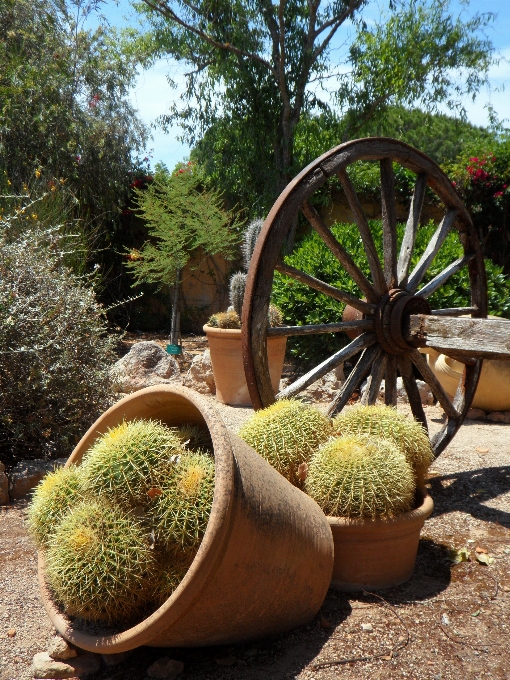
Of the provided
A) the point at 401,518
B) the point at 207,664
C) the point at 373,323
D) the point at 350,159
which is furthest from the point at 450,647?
the point at 350,159

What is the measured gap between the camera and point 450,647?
2172 millimetres

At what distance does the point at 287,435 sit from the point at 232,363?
3.17 meters

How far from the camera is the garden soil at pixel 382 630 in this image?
2.05 metres

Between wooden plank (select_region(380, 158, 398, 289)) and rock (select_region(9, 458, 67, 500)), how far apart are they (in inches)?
87.4

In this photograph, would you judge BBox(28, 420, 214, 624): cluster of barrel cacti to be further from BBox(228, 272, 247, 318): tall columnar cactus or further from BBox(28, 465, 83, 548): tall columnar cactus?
BBox(228, 272, 247, 318): tall columnar cactus

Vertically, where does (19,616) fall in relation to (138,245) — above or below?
below

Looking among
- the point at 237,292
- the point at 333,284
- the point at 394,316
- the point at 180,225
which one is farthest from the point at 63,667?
the point at 180,225

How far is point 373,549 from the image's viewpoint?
8.32 feet

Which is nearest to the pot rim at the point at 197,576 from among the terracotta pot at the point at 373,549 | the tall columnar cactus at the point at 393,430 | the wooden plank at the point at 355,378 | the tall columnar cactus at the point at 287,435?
the tall columnar cactus at the point at 287,435

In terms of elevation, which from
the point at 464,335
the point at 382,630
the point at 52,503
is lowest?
the point at 382,630

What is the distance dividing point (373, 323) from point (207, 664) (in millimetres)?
2048

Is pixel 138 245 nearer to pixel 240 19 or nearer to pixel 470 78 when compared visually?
pixel 240 19

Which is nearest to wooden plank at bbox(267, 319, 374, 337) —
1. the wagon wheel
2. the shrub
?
the wagon wheel

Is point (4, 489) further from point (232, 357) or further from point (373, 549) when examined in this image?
point (232, 357)
